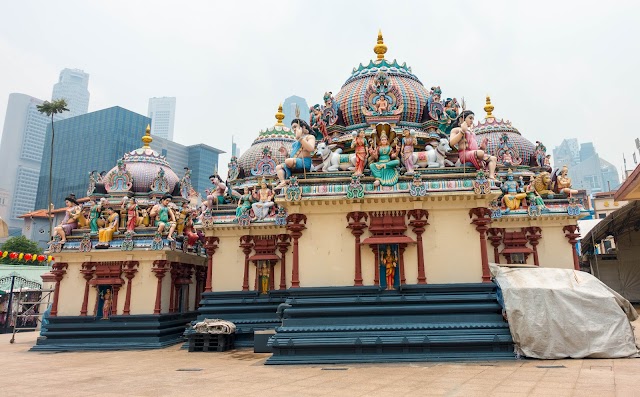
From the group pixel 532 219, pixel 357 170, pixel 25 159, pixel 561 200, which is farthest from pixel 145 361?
pixel 25 159

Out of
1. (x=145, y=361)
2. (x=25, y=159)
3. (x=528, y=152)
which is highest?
(x=25, y=159)

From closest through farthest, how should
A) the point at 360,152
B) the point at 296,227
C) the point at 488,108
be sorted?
the point at 296,227 < the point at 360,152 < the point at 488,108

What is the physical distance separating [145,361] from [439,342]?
1227cm

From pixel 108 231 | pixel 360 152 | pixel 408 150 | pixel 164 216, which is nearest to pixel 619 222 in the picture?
pixel 408 150

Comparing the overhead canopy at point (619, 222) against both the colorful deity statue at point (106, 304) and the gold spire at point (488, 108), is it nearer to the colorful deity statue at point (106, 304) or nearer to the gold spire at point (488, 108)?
the gold spire at point (488, 108)

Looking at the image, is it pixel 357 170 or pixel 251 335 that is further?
pixel 251 335

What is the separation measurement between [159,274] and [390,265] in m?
14.1

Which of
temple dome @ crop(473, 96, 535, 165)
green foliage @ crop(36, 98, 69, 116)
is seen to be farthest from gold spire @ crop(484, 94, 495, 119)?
green foliage @ crop(36, 98, 69, 116)

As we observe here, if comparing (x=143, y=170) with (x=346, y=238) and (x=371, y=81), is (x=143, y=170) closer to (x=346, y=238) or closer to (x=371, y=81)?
(x=371, y=81)

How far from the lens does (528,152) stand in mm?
32312

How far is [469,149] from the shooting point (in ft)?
61.2

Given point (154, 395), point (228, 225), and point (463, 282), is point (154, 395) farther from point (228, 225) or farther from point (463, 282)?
point (228, 225)

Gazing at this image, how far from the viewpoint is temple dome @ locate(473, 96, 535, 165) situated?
32219 millimetres

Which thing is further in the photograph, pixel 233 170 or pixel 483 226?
pixel 233 170
